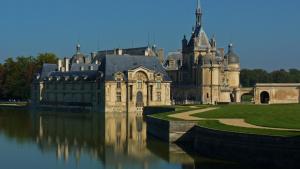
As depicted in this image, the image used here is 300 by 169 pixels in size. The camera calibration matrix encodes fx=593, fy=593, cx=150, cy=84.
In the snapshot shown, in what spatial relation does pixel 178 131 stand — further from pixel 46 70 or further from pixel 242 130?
pixel 46 70

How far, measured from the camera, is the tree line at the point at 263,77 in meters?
147

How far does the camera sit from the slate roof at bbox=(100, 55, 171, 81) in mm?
79312

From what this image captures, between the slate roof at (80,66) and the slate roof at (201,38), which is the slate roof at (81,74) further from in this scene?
the slate roof at (201,38)

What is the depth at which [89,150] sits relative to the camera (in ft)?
121

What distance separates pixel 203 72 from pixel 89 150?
50417mm

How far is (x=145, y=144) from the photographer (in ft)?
128

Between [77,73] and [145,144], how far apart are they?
51794 millimetres

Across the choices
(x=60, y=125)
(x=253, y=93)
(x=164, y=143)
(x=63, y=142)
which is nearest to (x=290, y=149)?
(x=164, y=143)

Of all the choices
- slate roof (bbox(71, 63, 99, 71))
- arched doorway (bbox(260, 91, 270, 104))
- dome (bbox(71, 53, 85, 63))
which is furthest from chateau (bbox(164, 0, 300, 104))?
dome (bbox(71, 53, 85, 63))

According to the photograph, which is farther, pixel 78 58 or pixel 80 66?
pixel 78 58

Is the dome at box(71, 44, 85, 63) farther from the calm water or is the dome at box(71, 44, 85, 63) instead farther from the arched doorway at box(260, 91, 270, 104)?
the calm water

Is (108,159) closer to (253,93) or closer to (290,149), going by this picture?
(290,149)

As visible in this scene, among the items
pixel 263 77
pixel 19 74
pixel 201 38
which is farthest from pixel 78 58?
pixel 263 77

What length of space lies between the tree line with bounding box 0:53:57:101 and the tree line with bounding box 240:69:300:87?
175 ft
